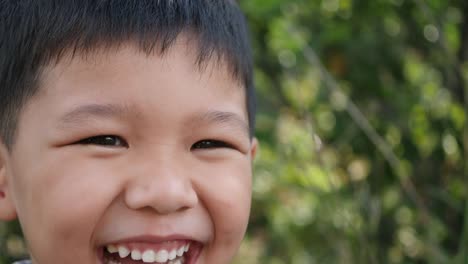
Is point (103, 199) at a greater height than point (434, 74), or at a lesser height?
greater

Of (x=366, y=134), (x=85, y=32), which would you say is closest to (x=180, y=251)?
(x=85, y=32)

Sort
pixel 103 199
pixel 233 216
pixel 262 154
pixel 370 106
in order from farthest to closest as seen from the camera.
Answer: pixel 262 154 < pixel 370 106 < pixel 233 216 < pixel 103 199

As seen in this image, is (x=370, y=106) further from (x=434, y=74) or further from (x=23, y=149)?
(x=23, y=149)

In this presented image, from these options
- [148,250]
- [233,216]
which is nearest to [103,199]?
[148,250]

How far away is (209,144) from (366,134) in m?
0.77

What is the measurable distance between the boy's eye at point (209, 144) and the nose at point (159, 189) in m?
0.08

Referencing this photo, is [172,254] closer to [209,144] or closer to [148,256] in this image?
[148,256]

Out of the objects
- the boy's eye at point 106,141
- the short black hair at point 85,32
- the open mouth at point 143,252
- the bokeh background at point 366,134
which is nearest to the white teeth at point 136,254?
the open mouth at point 143,252

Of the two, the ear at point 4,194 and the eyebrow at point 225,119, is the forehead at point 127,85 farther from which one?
the ear at point 4,194

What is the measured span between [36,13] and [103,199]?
1.21 feet

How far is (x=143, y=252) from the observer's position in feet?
4.91

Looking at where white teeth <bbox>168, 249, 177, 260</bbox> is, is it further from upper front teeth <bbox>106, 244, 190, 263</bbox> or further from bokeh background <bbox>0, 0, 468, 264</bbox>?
bokeh background <bbox>0, 0, 468, 264</bbox>

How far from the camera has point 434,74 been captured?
257 cm

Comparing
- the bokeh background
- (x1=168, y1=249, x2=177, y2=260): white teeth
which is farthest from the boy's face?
the bokeh background
